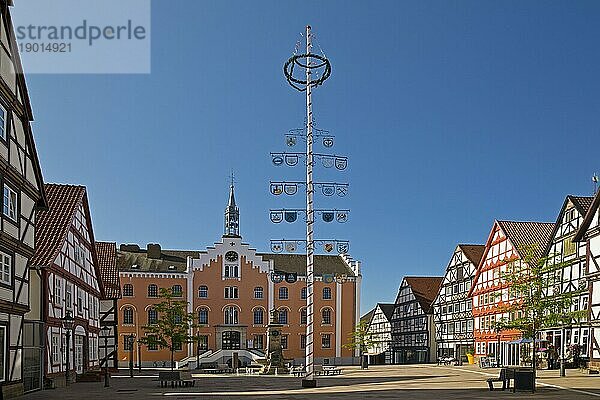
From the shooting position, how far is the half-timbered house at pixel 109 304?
187 feet

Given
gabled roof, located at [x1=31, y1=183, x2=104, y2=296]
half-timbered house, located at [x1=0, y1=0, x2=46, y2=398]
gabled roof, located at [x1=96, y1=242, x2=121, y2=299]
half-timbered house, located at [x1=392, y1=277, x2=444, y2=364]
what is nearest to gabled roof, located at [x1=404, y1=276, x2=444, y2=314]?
half-timbered house, located at [x1=392, y1=277, x2=444, y2=364]

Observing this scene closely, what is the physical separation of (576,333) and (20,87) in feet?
137

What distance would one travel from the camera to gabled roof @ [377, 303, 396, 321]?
344ft

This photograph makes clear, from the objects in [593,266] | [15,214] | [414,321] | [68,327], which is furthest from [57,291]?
[414,321]

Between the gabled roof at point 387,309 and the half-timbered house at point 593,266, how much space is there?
50528 millimetres

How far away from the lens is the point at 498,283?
7025 centimetres

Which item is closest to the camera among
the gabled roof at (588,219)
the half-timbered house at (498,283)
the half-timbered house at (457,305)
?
the gabled roof at (588,219)

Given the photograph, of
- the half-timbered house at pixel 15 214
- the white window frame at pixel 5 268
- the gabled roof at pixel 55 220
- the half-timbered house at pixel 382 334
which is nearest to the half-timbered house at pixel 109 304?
the gabled roof at pixel 55 220

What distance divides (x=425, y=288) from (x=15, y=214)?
232 ft

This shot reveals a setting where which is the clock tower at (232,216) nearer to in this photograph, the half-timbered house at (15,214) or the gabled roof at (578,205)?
the gabled roof at (578,205)

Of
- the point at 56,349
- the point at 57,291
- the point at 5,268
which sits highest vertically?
the point at 5,268

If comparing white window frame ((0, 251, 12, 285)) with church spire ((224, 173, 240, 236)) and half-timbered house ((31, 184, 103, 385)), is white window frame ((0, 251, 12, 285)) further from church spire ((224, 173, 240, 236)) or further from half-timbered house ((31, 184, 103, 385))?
church spire ((224, 173, 240, 236))

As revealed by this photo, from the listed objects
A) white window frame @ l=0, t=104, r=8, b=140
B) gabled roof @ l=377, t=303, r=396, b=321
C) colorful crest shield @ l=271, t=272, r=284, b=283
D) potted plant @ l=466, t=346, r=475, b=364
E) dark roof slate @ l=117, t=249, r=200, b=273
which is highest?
white window frame @ l=0, t=104, r=8, b=140

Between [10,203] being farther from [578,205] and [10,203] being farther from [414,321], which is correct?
[414,321]
